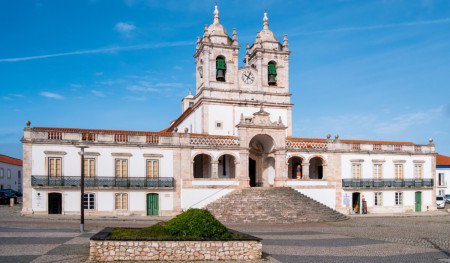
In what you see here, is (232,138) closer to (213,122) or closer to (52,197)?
(213,122)

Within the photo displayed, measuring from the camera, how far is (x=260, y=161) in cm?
3606

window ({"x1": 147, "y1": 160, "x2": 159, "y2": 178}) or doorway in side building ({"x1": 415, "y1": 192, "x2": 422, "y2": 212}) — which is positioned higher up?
window ({"x1": 147, "y1": 160, "x2": 159, "y2": 178})

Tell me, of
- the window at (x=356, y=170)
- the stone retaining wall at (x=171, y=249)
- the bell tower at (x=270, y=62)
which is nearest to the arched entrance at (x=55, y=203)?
the stone retaining wall at (x=171, y=249)

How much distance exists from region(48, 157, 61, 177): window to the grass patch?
16.3m

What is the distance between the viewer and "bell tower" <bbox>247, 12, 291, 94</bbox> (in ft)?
126

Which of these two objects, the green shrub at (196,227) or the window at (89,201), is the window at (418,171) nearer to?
the window at (89,201)

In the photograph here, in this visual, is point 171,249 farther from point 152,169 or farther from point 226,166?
point 226,166

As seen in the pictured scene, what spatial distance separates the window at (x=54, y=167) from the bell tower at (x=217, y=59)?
12.7 metres

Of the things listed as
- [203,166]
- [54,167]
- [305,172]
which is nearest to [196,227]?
[54,167]

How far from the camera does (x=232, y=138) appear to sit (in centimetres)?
3272

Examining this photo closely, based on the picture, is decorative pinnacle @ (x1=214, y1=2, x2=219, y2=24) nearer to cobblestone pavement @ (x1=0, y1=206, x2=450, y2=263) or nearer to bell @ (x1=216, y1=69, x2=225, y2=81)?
bell @ (x1=216, y1=69, x2=225, y2=81)

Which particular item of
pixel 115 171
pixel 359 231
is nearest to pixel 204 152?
pixel 115 171

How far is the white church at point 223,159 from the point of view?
95.0 ft

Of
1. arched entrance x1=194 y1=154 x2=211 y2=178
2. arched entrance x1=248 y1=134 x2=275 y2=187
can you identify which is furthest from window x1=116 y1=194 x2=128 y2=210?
arched entrance x1=248 y1=134 x2=275 y2=187
